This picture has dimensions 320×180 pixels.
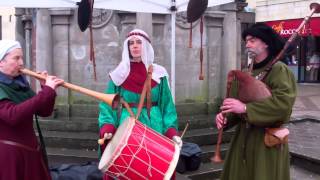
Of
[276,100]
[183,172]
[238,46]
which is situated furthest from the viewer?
[238,46]

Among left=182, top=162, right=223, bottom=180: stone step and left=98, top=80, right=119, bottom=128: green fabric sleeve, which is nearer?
left=98, top=80, right=119, bottom=128: green fabric sleeve

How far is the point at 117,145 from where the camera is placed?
3.09 metres

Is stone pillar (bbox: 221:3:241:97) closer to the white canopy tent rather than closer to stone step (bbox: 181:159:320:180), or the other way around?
stone step (bbox: 181:159:320:180)

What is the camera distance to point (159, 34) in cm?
674

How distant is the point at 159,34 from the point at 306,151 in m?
2.63

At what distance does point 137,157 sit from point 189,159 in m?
2.65

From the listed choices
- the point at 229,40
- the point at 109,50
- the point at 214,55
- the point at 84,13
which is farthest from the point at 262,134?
the point at 229,40

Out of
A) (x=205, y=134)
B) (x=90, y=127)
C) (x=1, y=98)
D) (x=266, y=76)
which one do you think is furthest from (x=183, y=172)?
(x=1, y=98)

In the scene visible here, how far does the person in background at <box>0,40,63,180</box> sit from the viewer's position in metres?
3.10

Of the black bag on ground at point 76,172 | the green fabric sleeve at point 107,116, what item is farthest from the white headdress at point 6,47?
the black bag on ground at point 76,172

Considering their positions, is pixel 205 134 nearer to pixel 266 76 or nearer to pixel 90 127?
pixel 90 127

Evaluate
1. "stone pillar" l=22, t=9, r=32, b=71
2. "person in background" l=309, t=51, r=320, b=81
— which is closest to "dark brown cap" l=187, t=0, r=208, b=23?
"stone pillar" l=22, t=9, r=32, b=71

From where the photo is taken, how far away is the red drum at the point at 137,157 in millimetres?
3045

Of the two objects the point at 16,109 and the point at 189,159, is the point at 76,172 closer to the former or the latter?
the point at 189,159
